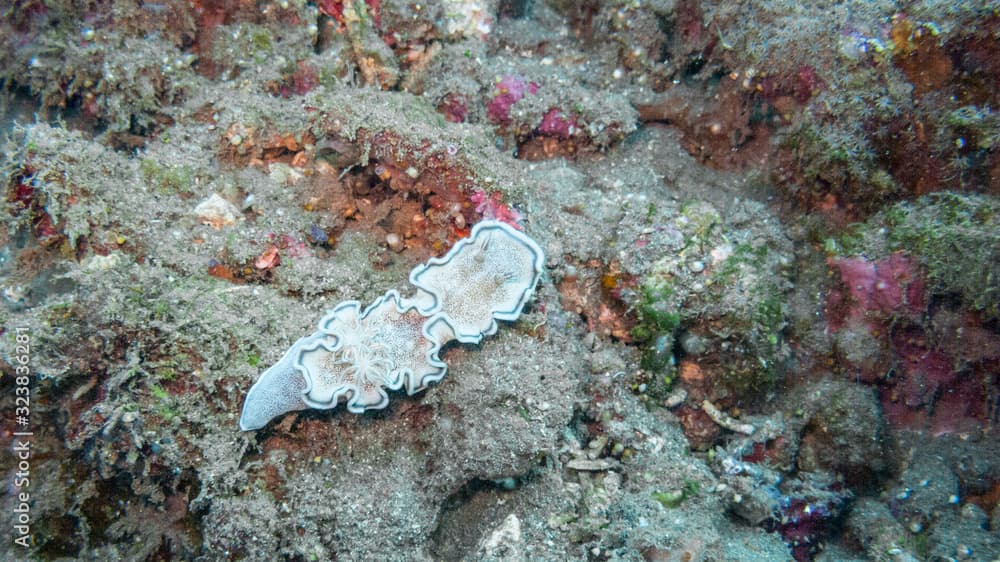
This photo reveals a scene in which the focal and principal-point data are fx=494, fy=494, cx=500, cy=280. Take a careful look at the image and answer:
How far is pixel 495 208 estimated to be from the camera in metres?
4.12

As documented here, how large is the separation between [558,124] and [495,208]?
1870 mm

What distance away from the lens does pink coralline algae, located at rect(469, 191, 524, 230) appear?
4.12 meters

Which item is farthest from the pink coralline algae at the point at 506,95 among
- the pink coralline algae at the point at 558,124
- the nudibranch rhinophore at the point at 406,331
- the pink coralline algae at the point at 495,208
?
the nudibranch rhinophore at the point at 406,331

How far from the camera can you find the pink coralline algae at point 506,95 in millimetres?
5348

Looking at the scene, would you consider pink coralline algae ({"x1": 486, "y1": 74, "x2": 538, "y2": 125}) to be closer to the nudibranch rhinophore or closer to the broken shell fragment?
the nudibranch rhinophore

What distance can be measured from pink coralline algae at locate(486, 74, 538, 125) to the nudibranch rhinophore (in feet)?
6.78

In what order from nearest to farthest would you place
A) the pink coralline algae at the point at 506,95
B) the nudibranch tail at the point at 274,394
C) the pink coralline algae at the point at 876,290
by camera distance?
the nudibranch tail at the point at 274,394
the pink coralline algae at the point at 876,290
the pink coralline algae at the point at 506,95

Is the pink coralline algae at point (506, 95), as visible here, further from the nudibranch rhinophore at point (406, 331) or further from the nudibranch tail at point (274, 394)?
the nudibranch tail at point (274, 394)

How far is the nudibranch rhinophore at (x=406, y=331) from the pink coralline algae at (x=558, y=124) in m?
2.13

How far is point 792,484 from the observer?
4.42 metres

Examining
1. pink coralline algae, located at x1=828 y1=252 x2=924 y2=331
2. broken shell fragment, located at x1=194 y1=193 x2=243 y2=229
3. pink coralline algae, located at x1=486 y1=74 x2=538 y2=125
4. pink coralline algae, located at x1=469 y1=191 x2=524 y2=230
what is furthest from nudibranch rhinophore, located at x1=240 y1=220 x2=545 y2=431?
pink coralline algae, located at x1=828 y1=252 x2=924 y2=331

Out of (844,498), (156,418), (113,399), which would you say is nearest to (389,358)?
(156,418)

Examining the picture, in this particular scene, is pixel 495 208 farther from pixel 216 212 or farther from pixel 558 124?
pixel 216 212

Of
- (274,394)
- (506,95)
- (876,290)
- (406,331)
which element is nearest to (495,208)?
(406,331)
